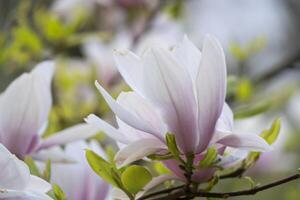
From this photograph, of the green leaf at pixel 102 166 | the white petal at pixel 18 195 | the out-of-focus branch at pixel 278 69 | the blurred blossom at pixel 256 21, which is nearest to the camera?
the white petal at pixel 18 195

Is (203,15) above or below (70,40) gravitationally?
below

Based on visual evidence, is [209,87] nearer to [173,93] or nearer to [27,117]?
[173,93]

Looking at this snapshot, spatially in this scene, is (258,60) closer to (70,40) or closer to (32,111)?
(70,40)

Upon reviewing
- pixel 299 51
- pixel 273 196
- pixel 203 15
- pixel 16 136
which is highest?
pixel 16 136

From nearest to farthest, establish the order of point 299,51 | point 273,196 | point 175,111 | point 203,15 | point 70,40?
1. point 175,111
2. point 70,40
3. point 299,51
4. point 273,196
5. point 203,15

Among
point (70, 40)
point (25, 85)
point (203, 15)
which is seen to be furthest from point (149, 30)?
point (203, 15)

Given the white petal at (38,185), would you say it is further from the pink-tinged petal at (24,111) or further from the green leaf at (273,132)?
the green leaf at (273,132)

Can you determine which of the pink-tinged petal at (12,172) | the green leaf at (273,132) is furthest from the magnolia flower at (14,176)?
the green leaf at (273,132)

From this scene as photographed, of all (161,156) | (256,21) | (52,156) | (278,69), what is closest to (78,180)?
(52,156)
